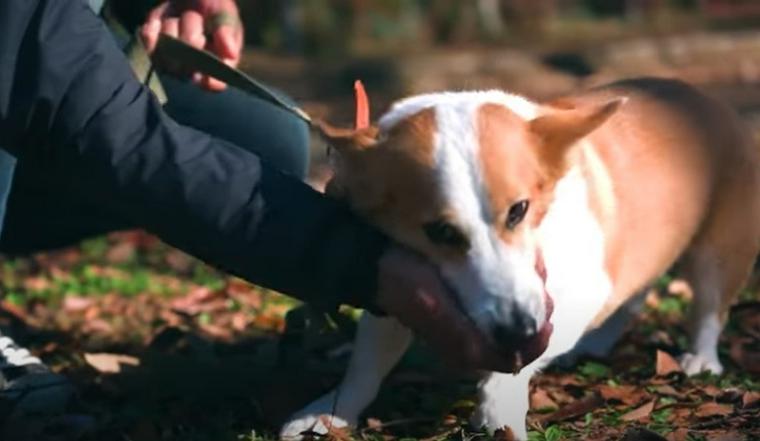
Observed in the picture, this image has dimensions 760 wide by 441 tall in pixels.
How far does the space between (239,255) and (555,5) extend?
10.8m

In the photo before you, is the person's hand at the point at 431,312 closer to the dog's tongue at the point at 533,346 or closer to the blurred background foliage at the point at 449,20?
the dog's tongue at the point at 533,346

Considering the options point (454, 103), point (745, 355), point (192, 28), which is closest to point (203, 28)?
point (192, 28)

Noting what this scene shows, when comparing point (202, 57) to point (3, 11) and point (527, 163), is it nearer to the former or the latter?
point (3, 11)

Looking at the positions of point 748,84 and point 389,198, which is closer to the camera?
point 389,198

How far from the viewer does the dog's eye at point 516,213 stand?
2654 mm

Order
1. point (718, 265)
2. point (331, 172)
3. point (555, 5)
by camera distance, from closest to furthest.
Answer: point (331, 172), point (718, 265), point (555, 5)

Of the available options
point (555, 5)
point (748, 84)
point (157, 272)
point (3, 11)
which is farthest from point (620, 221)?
point (555, 5)

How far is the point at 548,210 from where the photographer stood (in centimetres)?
287

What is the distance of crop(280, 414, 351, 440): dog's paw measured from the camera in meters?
3.07

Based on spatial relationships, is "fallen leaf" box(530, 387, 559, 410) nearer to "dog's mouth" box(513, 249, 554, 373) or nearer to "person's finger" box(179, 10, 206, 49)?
"dog's mouth" box(513, 249, 554, 373)

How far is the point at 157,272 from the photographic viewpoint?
197 inches

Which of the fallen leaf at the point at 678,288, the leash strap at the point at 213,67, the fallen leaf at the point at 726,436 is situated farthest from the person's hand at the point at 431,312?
the fallen leaf at the point at 678,288

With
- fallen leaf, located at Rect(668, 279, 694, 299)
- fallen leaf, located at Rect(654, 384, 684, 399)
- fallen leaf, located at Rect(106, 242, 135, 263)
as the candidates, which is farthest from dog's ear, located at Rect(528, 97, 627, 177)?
fallen leaf, located at Rect(106, 242, 135, 263)

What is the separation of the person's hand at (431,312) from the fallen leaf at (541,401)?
625 mm
